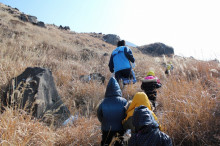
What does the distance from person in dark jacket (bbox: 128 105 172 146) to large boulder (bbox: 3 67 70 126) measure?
5.49 feet

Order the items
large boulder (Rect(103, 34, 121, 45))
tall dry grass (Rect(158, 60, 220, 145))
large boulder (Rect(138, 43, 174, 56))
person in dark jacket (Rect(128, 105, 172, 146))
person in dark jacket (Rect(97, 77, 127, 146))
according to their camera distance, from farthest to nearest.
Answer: large boulder (Rect(103, 34, 121, 45)), large boulder (Rect(138, 43, 174, 56)), person in dark jacket (Rect(97, 77, 127, 146)), tall dry grass (Rect(158, 60, 220, 145)), person in dark jacket (Rect(128, 105, 172, 146))

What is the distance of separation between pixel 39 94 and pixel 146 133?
7.36 ft

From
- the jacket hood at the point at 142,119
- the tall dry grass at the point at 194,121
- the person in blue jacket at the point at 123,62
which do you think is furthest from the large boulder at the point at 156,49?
the jacket hood at the point at 142,119

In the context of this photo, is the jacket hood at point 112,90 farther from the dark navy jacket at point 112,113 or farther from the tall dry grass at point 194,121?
the tall dry grass at point 194,121

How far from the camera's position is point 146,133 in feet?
5.28

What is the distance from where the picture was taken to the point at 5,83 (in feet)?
11.2

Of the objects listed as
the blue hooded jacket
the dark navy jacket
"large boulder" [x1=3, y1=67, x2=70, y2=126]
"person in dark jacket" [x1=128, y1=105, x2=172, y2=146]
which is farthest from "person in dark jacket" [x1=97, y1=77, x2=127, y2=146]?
the blue hooded jacket

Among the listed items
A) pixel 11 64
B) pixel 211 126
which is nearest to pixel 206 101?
pixel 211 126

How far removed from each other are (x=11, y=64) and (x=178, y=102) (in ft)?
12.3

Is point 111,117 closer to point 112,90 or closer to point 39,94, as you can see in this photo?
point 112,90

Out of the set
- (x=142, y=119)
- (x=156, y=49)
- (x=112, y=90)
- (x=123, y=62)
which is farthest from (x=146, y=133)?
(x=156, y=49)

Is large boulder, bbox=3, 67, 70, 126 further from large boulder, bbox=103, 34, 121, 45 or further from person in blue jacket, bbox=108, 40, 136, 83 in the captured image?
large boulder, bbox=103, 34, 121, 45

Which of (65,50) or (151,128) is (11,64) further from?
(65,50)

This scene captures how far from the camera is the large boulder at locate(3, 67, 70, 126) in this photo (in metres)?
2.98
